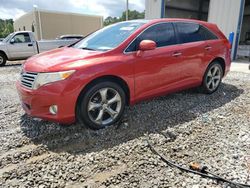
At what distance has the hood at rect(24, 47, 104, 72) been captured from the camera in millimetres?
3031

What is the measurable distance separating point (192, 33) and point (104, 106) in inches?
96.0

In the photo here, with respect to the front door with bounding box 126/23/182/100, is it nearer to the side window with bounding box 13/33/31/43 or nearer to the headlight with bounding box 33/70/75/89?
the headlight with bounding box 33/70/75/89

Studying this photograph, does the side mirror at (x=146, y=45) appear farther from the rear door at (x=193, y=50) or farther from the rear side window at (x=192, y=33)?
the rear side window at (x=192, y=33)

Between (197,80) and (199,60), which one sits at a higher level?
(199,60)

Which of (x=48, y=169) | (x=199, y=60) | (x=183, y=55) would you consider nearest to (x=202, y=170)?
(x=48, y=169)

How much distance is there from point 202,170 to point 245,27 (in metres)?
22.5

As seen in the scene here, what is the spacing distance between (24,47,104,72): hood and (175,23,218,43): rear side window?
181 cm

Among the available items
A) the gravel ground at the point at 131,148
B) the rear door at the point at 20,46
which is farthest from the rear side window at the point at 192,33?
the rear door at the point at 20,46

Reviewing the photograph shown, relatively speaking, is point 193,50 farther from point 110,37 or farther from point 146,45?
point 110,37

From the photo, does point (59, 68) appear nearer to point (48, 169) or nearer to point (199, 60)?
point (48, 169)

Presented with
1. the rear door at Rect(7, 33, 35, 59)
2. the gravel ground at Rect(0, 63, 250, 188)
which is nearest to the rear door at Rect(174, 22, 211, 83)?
the gravel ground at Rect(0, 63, 250, 188)

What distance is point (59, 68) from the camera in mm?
3002

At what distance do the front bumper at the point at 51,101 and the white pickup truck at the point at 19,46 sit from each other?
8208 millimetres

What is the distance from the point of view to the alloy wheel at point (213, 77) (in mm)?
4940
